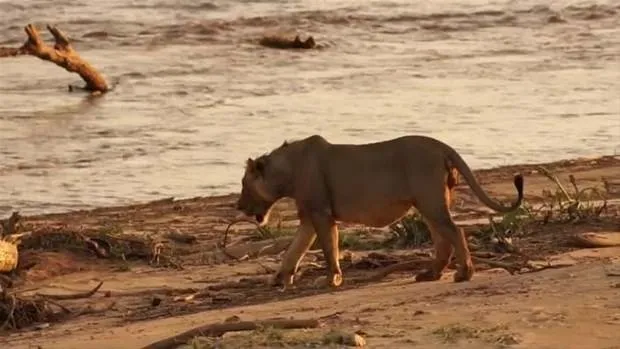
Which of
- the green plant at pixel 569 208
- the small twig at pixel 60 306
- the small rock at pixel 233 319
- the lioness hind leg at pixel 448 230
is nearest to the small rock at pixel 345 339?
the small rock at pixel 233 319

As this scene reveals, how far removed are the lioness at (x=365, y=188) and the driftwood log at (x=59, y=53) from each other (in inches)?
413

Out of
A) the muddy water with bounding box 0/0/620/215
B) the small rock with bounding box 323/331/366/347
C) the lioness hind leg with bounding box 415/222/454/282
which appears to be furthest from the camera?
the muddy water with bounding box 0/0/620/215

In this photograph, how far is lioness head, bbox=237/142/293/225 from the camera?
10453 millimetres

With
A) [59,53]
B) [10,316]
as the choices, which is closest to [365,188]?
[10,316]

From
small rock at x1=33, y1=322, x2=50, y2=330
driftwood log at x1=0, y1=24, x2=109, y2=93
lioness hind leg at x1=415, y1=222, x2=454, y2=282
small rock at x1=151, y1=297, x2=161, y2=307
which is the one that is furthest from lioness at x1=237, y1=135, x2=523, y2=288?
driftwood log at x1=0, y1=24, x2=109, y2=93

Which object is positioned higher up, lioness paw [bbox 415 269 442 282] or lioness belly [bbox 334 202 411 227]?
lioness belly [bbox 334 202 411 227]

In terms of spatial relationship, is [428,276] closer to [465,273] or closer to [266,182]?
[465,273]

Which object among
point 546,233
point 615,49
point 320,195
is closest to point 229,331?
point 320,195

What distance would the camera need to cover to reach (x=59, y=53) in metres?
22.1

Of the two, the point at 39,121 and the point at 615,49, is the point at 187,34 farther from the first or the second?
the point at 39,121

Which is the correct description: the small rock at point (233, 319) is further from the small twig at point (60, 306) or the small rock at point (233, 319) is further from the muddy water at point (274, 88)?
the muddy water at point (274, 88)

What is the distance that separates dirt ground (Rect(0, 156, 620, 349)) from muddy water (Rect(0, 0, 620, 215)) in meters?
2.85

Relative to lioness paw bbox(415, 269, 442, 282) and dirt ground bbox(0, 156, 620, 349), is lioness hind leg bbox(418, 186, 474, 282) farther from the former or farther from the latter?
lioness paw bbox(415, 269, 442, 282)

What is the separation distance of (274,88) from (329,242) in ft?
44.4
